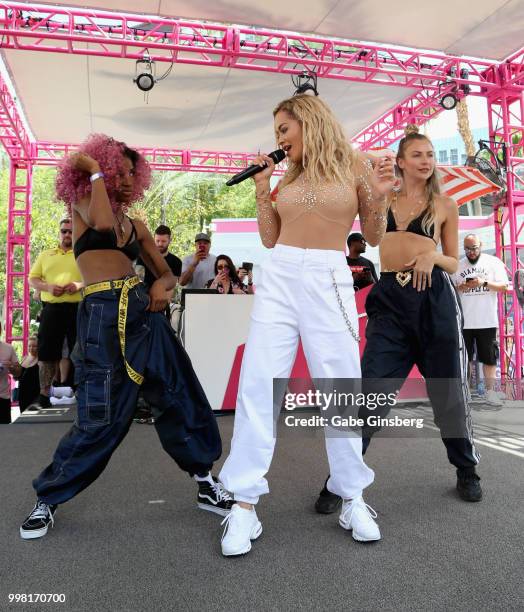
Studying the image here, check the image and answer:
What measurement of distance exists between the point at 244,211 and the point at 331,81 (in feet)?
63.8

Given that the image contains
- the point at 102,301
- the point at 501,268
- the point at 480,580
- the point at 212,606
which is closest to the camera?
the point at 212,606

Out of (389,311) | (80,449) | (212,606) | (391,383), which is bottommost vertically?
(212,606)

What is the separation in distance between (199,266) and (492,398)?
366 centimetres

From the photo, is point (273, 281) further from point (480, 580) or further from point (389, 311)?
point (480, 580)

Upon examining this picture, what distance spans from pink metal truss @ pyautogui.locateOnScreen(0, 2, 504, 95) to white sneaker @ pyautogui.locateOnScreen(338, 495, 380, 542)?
6.67m

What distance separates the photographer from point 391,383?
2.54 m

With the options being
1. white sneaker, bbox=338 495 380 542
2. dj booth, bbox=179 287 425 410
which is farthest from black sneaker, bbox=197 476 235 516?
dj booth, bbox=179 287 425 410

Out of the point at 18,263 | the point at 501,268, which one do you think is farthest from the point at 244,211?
the point at 501,268

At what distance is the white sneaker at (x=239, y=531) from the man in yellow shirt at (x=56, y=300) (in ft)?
13.7

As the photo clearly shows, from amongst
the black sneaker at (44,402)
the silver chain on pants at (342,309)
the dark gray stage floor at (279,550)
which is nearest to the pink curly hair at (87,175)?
the silver chain on pants at (342,309)

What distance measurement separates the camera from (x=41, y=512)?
2.09m

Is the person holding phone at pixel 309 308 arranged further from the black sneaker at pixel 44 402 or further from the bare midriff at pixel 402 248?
the black sneaker at pixel 44 402

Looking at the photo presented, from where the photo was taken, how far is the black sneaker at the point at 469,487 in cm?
239

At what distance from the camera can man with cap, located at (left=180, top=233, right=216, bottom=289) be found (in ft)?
20.7
